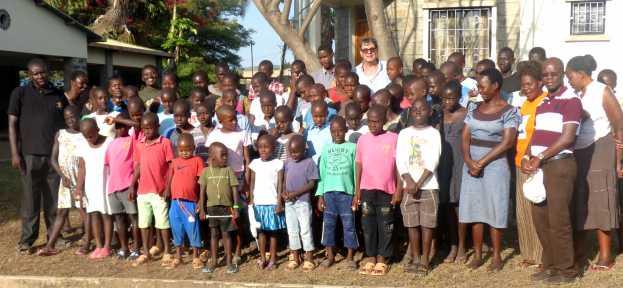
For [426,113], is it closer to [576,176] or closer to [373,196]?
[373,196]

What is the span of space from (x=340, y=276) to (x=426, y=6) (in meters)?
9.34

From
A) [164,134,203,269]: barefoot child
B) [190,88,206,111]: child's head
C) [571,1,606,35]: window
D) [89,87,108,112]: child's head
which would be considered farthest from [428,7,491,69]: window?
[164,134,203,269]: barefoot child

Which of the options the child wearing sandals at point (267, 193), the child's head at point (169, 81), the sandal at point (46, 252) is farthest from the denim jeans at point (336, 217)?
the sandal at point (46, 252)

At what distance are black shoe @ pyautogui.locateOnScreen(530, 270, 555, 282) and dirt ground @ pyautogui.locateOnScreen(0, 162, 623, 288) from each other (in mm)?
58

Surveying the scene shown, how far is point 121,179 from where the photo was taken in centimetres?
556

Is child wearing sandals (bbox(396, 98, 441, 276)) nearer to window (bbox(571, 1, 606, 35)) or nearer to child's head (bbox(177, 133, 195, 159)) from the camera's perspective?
child's head (bbox(177, 133, 195, 159))

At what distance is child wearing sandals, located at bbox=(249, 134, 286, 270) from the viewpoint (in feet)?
17.1

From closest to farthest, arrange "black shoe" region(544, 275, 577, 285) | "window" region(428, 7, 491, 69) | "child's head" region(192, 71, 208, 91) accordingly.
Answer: "black shoe" region(544, 275, 577, 285)
"child's head" region(192, 71, 208, 91)
"window" region(428, 7, 491, 69)

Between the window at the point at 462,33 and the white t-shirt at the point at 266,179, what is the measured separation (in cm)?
886

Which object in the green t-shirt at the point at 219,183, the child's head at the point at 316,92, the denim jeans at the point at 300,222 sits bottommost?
the denim jeans at the point at 300,222

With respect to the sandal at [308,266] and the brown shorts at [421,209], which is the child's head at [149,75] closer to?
the sandal at [308,266]

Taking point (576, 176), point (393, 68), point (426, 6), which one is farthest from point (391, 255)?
point (426, 6)

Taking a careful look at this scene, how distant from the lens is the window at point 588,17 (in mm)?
12023

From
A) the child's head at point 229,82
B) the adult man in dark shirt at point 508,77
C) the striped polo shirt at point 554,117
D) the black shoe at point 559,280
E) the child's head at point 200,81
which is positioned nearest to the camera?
the striped polo shirt at point 554,117
